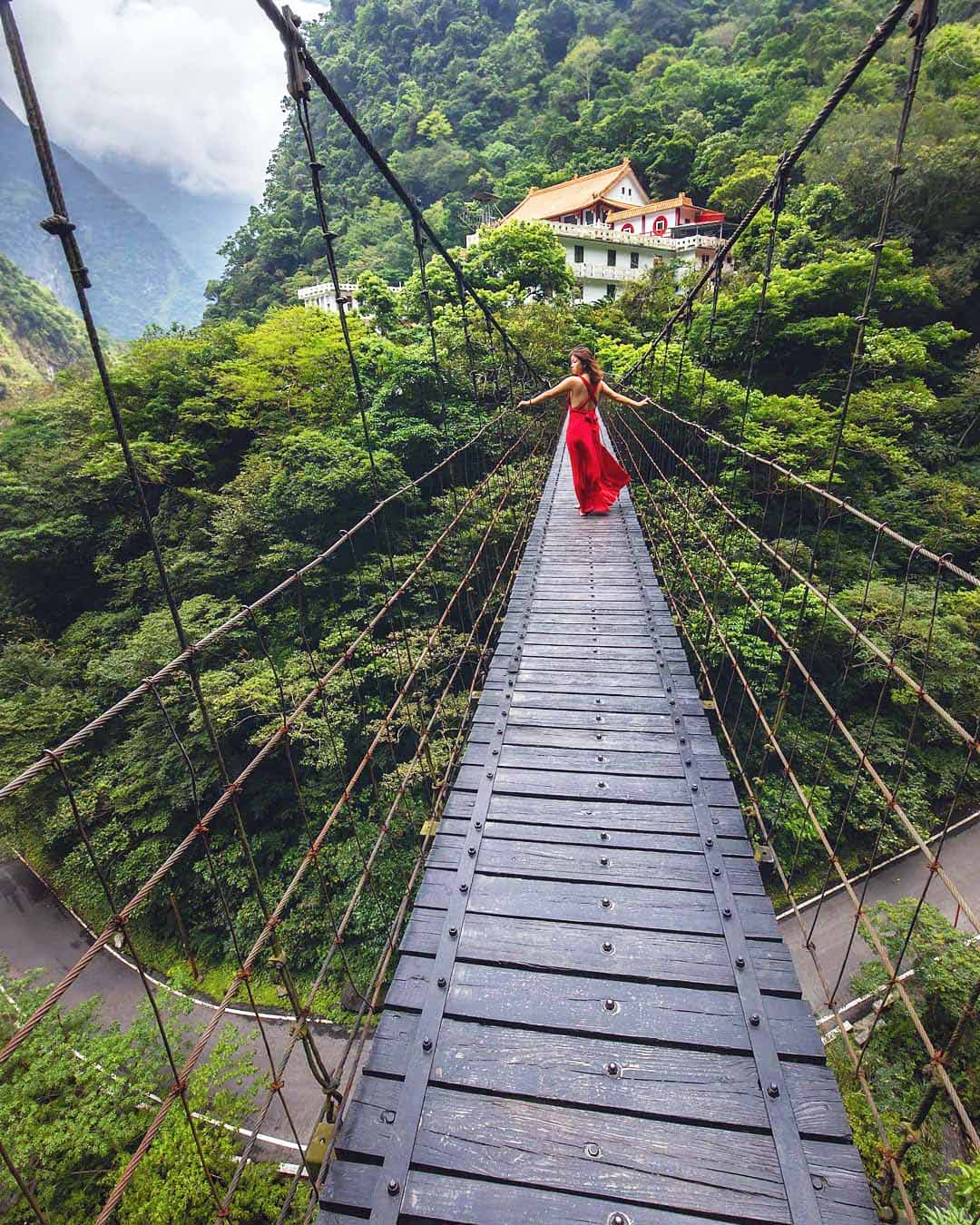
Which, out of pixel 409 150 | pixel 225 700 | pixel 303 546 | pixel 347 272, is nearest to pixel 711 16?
pixel 409 150

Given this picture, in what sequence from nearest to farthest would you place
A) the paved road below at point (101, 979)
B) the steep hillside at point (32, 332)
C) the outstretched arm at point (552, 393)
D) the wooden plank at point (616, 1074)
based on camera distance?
the wooden plank at point (616, 1074), the outstretched arm at point (552, 393), the paved road below at point (101, 979), the steep hillside at point (32, 332)

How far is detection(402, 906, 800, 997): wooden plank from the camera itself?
1315mm

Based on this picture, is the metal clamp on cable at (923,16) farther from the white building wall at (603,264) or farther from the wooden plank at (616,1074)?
the white building wall at (603,264)

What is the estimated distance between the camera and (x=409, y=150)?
29359mm

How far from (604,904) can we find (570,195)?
2483cm

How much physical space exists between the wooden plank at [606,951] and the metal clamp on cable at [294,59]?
2.14 metres

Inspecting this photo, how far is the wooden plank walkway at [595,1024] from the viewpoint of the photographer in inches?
40.5

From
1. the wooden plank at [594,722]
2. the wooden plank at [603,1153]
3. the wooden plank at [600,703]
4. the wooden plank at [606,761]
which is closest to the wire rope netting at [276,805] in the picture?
the wooden plank at [600,703]

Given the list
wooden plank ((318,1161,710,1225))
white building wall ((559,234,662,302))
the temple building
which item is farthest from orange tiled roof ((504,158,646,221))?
wooden plank ((318,1161,710,1225))

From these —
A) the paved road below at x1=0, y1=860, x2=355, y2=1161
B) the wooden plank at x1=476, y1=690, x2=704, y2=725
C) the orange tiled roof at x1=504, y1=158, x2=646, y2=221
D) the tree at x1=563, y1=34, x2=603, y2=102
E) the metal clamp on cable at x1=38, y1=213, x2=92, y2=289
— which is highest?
the tree at x1=563, y1=34, x2=603, y2=102

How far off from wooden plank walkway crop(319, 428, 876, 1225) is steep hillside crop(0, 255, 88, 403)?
29.1 meters

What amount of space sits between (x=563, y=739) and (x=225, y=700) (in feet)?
19.0

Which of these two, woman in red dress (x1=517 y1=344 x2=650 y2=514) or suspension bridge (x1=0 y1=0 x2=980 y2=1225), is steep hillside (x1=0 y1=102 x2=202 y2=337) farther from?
suspension bridge (x1=0 y1=0 x2=980 y2=1225)

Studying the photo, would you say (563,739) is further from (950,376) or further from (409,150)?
(409,150)
